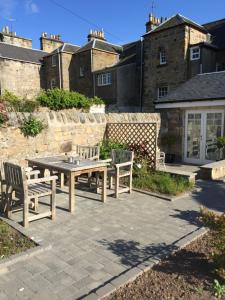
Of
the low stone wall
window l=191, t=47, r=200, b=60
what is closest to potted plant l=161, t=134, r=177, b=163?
the low stone wall

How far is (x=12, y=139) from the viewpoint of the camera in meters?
7.23

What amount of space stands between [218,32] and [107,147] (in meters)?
17.4

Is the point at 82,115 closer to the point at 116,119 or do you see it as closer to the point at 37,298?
the point at 116,119

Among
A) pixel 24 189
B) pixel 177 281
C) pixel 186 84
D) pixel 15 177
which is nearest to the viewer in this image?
pixel 177 281

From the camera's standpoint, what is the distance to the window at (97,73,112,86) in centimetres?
2465

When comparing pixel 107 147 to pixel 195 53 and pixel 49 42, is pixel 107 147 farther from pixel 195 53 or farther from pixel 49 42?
pixel 49 42

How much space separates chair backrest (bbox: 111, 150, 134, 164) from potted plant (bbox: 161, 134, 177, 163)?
214 inches

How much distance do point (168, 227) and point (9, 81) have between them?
86.4ft

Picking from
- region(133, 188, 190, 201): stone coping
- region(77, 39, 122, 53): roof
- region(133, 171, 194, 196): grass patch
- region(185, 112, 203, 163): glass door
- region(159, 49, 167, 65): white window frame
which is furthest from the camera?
region(77, 39, 122, 53): roof

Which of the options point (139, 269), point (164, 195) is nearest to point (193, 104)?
point (164, 195)

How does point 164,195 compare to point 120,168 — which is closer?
point 164,195

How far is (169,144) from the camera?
1275 centimetres

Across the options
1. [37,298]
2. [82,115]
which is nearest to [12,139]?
[82,115]

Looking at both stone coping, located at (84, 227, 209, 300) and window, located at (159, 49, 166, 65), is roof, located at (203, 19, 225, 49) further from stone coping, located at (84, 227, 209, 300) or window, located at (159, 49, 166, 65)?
stone coping, located at (84, 227, 209, 300)
